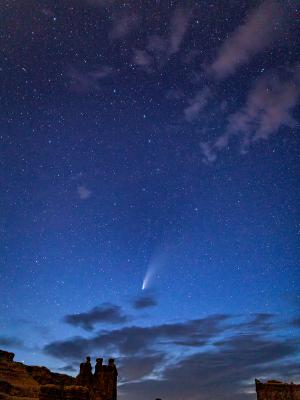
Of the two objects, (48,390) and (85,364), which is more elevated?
(85,364)

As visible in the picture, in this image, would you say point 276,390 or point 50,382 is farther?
point 50,382

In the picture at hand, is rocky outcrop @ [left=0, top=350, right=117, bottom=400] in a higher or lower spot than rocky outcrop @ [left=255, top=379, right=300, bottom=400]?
higher

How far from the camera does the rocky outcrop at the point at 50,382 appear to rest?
13602 mm

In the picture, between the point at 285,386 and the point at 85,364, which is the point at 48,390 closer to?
the point at 285,386

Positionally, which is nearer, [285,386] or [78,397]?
[78,397]

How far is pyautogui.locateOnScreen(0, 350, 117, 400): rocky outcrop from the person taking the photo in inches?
535

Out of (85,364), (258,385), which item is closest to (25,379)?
(85,364)

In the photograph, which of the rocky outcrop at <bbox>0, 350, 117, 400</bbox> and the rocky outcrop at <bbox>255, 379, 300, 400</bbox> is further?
the rocky outcrop at <bbox>255, 379, 300, 400</bbox>

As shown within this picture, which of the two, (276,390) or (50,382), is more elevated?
(50,382)

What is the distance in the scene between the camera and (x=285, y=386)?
40.9m

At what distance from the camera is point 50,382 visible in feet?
168

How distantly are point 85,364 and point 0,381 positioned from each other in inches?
1156

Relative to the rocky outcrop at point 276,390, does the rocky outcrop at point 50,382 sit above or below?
above

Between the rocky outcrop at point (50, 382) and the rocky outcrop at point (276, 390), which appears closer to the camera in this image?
the rocky outcrop at point (50, 382)
